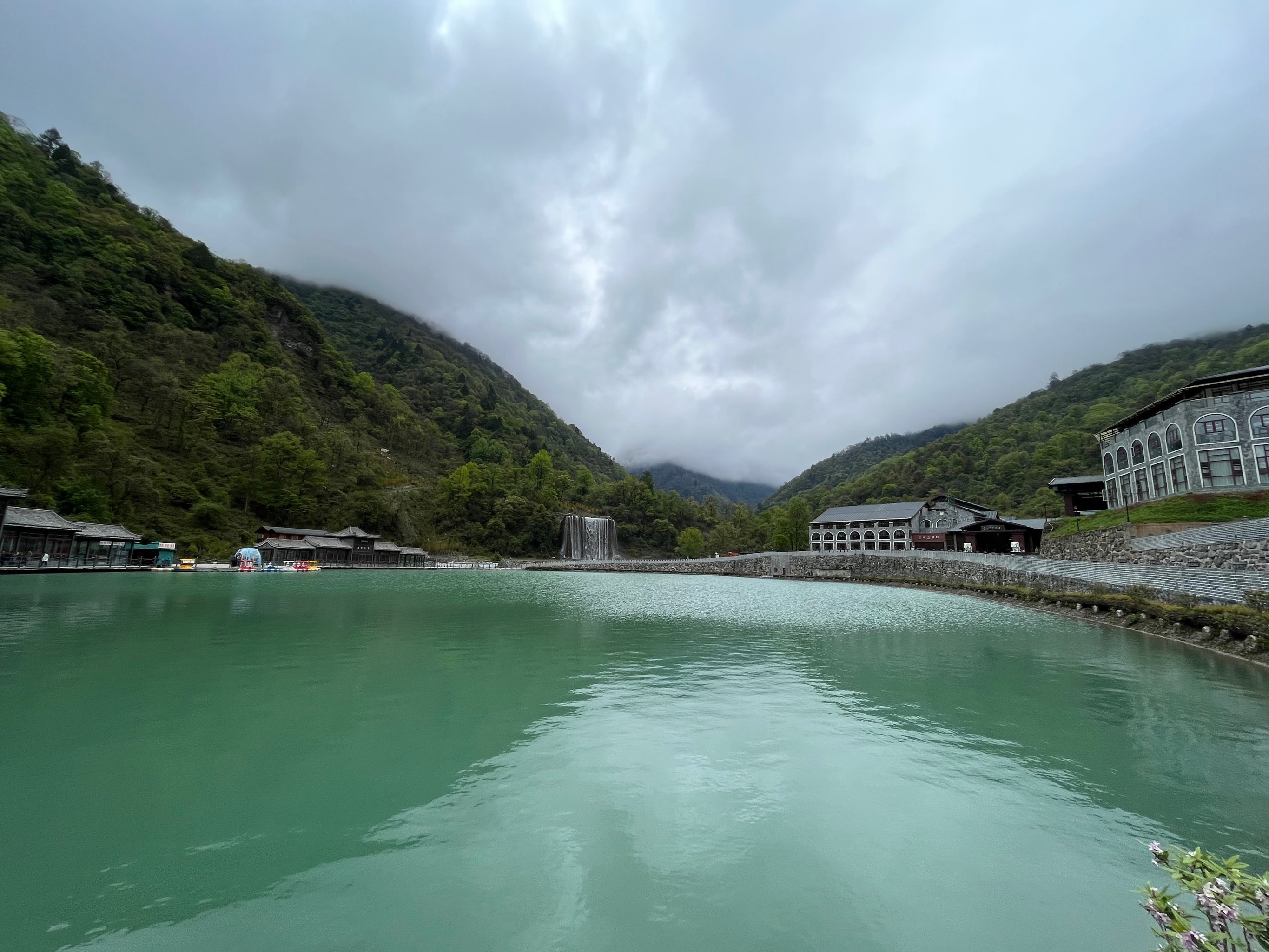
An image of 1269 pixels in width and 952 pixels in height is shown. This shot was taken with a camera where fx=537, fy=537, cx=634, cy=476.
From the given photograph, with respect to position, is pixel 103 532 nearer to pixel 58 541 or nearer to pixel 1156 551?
pixel 58 541

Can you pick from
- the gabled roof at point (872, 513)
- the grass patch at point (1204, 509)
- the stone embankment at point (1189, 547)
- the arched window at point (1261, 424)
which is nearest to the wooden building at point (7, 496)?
the stone embankment at point (1189, 547)

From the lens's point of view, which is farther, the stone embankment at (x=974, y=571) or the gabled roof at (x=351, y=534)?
the gabled roof at (x=351, y=534)

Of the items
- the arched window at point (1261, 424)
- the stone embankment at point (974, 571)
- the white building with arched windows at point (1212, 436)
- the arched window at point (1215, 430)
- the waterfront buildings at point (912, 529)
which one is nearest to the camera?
the stone embankment at point (974, 571)

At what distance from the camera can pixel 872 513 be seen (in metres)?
82.8

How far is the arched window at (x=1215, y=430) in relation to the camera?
102ft

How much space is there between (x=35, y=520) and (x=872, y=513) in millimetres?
91557

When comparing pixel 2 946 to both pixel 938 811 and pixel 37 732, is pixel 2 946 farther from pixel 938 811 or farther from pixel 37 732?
pixel 938 811

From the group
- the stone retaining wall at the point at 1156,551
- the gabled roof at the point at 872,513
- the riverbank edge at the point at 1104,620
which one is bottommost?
the riverbank edge at the point at 1104,620

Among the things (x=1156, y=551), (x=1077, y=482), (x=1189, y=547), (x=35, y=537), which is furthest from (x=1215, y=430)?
(x=35, y=537)

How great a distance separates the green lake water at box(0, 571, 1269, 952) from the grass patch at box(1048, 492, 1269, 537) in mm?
19838

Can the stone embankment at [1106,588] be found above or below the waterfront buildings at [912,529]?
below

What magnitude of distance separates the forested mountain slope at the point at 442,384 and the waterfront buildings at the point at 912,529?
7304cm

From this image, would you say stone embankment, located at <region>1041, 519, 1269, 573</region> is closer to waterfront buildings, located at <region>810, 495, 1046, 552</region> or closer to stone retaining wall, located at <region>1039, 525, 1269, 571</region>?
stone retaining wall, located at <region>1039, 525, 1269, 571</region>

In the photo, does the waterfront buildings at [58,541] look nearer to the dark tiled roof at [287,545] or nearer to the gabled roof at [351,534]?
the dark tiled roof at [287,545]
